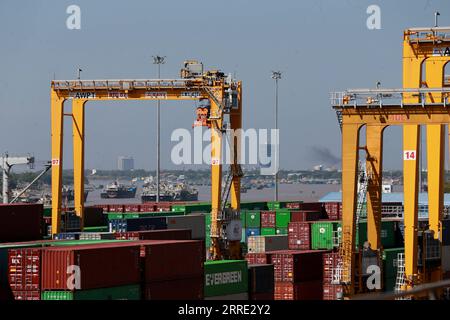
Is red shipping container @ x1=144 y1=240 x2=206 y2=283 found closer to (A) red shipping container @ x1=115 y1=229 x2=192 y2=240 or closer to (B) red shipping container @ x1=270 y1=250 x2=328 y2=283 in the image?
(A) red shipping container @ x1=115 y1=229 x2=192 y2=240

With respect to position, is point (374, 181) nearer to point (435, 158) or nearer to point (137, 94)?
point (435, 158)

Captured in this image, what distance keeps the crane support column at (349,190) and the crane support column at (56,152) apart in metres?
25.5

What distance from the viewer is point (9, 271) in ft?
108

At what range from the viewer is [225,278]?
1608 inches

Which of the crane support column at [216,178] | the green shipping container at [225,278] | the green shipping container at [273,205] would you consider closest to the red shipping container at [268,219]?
the crane support column at [216,178]

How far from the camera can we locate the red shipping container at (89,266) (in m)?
32.2

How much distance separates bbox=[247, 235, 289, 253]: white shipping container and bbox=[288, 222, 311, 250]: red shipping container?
5.65m

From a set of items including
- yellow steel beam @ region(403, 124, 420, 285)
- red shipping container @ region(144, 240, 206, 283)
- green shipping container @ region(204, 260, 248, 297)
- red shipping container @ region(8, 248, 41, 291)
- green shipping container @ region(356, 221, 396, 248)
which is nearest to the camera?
red shipping container @ region(8, 248, 41, 291)

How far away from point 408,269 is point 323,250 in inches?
231

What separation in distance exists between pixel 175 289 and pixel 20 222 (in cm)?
1040

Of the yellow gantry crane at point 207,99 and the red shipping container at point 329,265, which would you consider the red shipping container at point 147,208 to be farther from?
the red shipping container at point 329,265

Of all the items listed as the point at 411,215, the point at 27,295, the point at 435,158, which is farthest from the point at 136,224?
the point at 27,295

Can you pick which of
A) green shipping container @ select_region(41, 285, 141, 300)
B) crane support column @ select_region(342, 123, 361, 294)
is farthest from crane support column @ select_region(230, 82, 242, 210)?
green shipping container @ select_region(41, 285, 141, 300)

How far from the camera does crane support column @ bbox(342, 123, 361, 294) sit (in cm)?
4169
